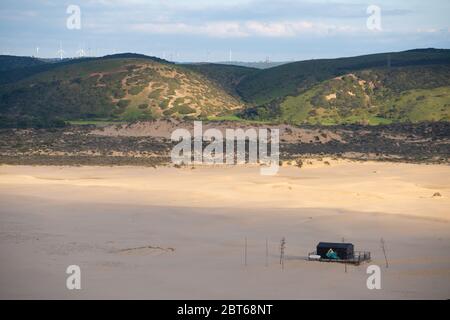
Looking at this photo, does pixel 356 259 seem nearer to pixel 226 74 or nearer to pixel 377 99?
pixel 377 99

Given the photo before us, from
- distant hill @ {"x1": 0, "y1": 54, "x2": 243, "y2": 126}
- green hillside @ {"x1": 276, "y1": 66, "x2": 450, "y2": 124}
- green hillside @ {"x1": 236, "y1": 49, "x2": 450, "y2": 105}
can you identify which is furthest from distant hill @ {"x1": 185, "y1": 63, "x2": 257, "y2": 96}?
green hillside @ {"x1": 276, "y1": 66, "x2": 450, "y2": 124}

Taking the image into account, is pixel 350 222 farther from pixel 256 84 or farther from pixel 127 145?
pixel 256 84

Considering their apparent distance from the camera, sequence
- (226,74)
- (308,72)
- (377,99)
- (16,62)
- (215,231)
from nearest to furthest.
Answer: (215,231)
(377,99)
(308,72)
(226,74)
(16,62)

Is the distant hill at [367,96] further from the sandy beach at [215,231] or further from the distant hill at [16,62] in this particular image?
the distant hill at [16,62]

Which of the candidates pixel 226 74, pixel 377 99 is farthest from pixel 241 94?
pixel 377 99

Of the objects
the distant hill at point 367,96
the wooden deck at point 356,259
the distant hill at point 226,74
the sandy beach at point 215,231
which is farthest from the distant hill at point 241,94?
the wooden deck at point 356,259

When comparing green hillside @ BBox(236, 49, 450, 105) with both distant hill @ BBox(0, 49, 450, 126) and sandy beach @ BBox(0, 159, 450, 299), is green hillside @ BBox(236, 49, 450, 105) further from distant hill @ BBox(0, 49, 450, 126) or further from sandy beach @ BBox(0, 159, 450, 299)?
sandy beach @ BBox(0, 159, 450, 299)
